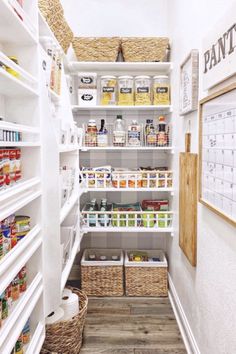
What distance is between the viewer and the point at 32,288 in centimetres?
147

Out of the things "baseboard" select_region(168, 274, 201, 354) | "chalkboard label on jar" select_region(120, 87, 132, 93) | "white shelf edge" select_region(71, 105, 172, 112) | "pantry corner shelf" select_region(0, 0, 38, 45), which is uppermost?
"chalkboard label on jar" select_region(120, 87, 132, 93)

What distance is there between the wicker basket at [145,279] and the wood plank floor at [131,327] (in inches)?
2.7

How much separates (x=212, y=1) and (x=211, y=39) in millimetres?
248

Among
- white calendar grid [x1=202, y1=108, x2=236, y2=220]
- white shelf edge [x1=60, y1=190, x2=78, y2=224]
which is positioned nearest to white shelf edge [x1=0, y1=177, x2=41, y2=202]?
white shelf edge [x1=60, y1=190, x2=78, y2=224]

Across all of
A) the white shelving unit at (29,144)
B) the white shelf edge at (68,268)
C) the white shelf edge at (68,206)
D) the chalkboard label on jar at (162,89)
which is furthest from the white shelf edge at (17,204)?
the chalkboard label on jar at (162,89)

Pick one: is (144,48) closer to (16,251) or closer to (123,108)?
(123,108)

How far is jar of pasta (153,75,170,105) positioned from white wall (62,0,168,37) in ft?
1.83

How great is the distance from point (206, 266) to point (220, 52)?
1.08m

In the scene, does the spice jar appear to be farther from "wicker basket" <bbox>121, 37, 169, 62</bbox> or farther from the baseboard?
the baseboard

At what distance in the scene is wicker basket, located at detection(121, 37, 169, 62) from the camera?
110 inches

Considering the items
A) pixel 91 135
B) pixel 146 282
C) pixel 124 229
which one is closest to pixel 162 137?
pixel 91 135

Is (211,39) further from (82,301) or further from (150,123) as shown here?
(82,301)

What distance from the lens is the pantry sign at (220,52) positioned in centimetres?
126

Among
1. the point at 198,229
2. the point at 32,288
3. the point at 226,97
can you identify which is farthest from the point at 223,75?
the point at 32,288
